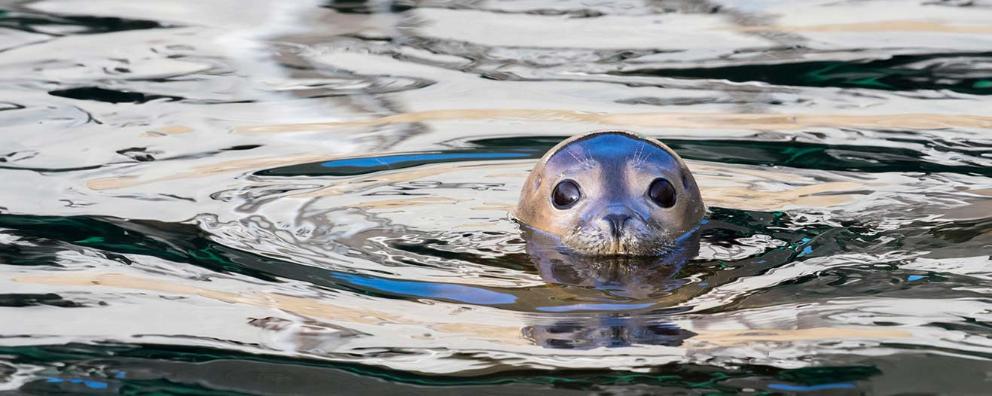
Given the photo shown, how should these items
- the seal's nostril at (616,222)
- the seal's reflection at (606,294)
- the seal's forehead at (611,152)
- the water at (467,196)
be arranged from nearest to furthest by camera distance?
the water at (467,196) < the seal's reflection at (606,294) < the seal's nostril at (616,222) < the seal's forehead at (611,152)

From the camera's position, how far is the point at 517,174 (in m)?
6.29

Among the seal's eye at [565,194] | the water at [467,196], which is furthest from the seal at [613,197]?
the water at [467,196]

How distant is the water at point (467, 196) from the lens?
12.4ft

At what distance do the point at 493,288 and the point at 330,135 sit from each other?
2714 mm

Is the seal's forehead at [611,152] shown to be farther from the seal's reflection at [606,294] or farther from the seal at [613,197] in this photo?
the seal's reflection at [606,294]

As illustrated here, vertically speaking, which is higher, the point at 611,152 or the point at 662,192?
the point at 611,152

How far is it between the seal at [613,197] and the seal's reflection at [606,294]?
2.0 inches

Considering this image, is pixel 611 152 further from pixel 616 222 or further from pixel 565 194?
pixel 616 222

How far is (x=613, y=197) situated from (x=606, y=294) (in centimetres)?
62

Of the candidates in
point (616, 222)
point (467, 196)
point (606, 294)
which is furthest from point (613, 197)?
point (467, 196)

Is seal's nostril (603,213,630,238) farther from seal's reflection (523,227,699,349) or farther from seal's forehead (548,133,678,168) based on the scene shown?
seal's forehead (548,133,678,168)

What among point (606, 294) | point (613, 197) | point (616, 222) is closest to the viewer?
point (606, 294)

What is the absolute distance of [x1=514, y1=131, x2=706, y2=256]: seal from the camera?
4.90 m

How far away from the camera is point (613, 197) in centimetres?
499
